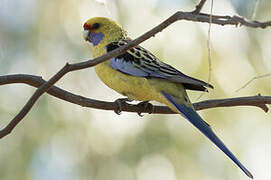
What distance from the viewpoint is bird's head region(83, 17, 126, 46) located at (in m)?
4.00

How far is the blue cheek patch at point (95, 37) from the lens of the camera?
3.96m

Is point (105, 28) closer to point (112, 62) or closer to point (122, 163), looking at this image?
point (112, 62)

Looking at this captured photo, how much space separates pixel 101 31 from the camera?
4.04m

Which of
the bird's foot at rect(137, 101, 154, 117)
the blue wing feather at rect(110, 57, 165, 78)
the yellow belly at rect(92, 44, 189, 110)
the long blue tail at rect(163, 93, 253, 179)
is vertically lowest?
the long blue tail at rect(163, 93, 253, 179)

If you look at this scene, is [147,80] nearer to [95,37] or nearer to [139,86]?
[139,86]

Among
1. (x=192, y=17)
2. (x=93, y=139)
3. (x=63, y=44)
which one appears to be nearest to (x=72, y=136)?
(x=93, y=139)

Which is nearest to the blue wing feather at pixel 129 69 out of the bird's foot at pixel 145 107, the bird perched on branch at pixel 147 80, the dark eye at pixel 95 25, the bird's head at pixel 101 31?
the bird perched on branch at pixel 147 80

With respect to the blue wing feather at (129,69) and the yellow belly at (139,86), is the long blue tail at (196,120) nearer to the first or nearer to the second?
the yellow belly at (139,86)

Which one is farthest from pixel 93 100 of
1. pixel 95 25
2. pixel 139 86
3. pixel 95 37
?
pixel 95 25

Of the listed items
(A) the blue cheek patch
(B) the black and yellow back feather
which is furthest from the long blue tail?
(A) the blue cheek patch

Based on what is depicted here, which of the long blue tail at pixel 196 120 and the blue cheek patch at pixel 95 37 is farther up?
the blue cheek patch at pixel 95 37

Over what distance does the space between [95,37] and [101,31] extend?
0.21ft

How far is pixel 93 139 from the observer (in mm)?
4637

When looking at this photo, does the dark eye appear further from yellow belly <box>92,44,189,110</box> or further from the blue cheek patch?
yellow belly <box>92,44,189,110</box>
